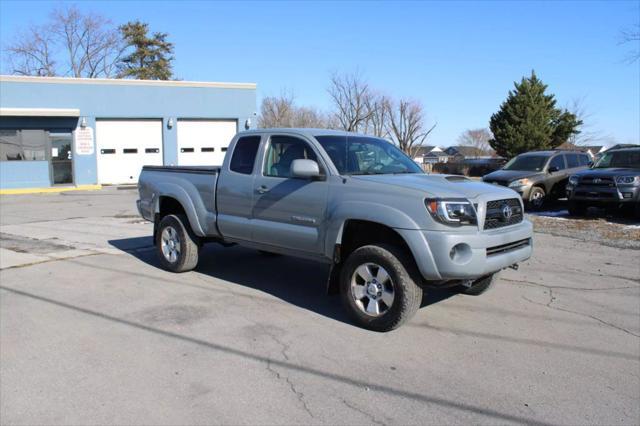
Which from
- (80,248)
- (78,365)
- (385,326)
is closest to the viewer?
(78,365)

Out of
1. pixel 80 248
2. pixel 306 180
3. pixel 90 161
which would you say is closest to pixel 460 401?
pixel 306 180

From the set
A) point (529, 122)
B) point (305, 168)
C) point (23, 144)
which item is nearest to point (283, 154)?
point (305, 168)

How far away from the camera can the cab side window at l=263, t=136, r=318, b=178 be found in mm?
5887

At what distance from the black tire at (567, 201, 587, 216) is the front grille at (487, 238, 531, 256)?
8670 mm

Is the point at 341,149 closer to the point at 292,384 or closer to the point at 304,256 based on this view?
the point at 304,256

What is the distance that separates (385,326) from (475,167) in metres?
43.9

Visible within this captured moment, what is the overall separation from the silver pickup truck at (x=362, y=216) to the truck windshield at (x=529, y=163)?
10051mm

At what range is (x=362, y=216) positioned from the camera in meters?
4.94

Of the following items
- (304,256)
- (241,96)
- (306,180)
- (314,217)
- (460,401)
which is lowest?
(460,401)

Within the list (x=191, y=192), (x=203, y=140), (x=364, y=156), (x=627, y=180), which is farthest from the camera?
(x=203, y=140)

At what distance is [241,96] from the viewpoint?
27.5 m

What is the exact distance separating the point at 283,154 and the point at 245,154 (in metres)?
0.63

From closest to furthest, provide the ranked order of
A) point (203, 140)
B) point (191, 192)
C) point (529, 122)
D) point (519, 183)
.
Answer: point (191, 192) < point (519, 183) < point (203, 140) < point (529, 122)

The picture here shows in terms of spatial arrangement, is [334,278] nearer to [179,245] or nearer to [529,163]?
[179,245]
